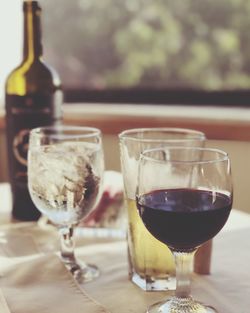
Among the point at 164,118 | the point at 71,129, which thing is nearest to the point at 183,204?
the point at 71,129

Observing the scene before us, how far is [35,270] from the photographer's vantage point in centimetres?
76

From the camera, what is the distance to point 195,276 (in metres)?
0.78

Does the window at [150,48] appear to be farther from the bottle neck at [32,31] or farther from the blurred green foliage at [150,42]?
the bottle neck at [32,31]

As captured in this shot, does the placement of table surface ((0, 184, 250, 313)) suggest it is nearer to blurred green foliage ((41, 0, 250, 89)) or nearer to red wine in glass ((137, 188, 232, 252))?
red wine in glass ((137, 188, 232, 252))

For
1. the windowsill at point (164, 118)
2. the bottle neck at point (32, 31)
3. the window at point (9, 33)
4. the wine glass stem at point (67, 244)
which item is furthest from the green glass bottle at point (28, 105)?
the window at point (9, 33)

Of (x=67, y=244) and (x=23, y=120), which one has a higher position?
(x=23, y=120)

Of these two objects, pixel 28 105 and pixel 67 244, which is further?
pixel 28 105

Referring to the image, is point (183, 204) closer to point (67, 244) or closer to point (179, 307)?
point (179, 307)

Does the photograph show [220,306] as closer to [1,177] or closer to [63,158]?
[63,158]

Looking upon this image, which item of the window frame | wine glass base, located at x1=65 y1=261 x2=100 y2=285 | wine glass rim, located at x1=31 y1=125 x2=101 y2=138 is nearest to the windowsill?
the window frame

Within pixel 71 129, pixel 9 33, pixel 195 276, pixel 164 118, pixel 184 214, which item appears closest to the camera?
pixel 184 214

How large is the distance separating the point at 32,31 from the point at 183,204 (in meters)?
0.48

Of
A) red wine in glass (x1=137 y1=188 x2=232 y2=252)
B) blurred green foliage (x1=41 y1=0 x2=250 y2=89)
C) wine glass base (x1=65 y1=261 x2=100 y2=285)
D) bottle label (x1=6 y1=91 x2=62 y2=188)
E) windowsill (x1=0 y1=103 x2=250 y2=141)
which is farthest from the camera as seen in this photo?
blurred green foliage (x1=41 y1=0 x2=250 y2=89)

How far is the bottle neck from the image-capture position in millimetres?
989
